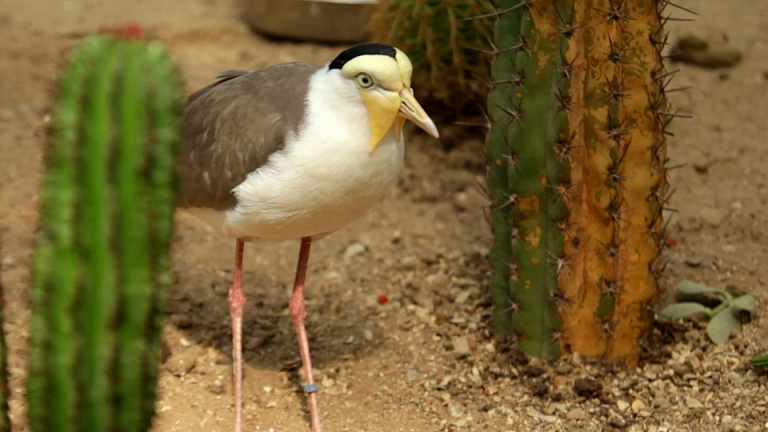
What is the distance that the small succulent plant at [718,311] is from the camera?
389cm

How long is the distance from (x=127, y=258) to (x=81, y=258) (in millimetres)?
99

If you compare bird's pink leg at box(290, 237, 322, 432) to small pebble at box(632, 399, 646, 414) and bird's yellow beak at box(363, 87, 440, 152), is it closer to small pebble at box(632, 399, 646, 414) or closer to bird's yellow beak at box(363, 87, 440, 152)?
bird's yellow beak at box(363, 87, 440, 152)

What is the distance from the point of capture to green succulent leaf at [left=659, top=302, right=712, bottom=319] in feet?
12.9

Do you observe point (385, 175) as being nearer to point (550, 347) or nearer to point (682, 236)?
point (550, 347)

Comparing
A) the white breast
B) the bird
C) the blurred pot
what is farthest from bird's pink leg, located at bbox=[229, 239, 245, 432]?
the blurred pot

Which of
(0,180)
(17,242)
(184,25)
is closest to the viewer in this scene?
(17,242)

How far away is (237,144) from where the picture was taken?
3473 mm

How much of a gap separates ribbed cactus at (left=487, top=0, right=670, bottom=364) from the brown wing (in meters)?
0.77

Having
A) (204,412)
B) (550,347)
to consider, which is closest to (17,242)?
(204,412)

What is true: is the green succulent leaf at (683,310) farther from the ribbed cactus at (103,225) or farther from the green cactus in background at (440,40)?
the ribbed cactus at (103,225)

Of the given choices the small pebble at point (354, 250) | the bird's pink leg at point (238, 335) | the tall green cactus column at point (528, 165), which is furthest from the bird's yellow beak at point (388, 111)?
the small pebble at point (354, 250)

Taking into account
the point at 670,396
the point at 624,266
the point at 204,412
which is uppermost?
the point at 624,266

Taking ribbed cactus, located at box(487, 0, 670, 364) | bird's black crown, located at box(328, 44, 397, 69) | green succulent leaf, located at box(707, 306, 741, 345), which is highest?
bird's black crown, located at box(328, 44, 397, 69)

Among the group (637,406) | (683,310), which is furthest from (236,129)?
(683,310)
